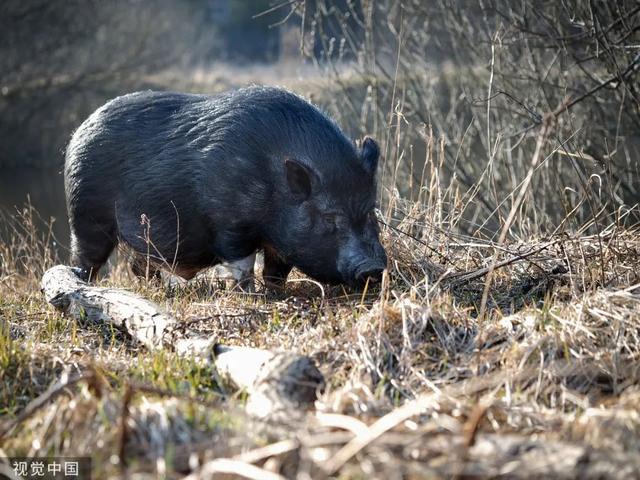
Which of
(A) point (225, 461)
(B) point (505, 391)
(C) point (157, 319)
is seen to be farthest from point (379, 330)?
(A) point (225, 461)

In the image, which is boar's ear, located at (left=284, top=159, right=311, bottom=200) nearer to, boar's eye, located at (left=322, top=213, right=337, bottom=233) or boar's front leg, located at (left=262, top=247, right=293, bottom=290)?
boar's eye, located at (left=322, top=213, right=337, bottom=233)

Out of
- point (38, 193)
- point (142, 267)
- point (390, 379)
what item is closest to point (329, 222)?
point (142, 267)

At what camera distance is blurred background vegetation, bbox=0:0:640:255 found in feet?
21.9

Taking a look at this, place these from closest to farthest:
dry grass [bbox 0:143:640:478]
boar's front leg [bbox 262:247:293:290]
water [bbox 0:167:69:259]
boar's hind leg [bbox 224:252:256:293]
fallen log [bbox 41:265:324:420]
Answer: dry grass [bbox 0:143:640:478] < fallen log [bbox 41:265:324:420] < boar's hind leg [bbox 224:252:256:293] < boar's front leg [bbox 262:247:293:290] < water [bbox 0:167:69:259]

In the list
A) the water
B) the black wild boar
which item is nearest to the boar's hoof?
the black wild boar

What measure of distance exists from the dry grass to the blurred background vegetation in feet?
2.33

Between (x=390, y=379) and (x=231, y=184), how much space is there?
225 cm

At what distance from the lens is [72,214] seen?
5820mm

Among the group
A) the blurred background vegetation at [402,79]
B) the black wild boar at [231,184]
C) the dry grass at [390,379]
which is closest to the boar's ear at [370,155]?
the black wild boar at [231,184]

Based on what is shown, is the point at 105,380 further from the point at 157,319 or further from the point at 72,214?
the point at 72,214

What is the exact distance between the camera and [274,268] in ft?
18.3

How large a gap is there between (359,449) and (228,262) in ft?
10.5

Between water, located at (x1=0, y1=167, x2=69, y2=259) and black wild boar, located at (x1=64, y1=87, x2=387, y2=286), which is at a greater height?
black wild boar, located at (x1=64, y1=87, x2=387, y2=286)

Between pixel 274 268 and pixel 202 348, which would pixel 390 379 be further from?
pixel 274 268
